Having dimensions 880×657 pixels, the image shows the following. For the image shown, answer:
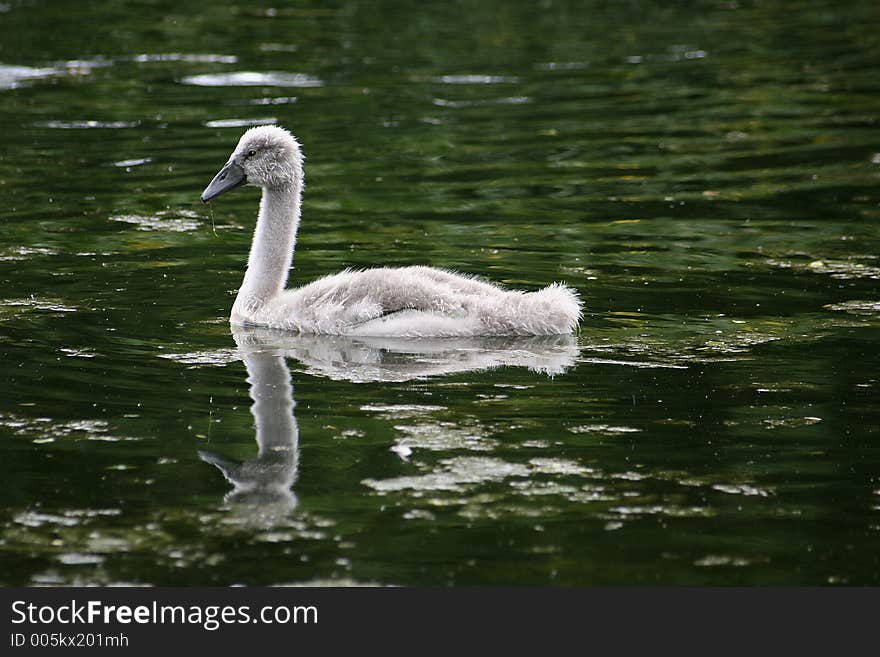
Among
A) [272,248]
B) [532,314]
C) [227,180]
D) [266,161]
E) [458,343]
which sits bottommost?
[458,343]

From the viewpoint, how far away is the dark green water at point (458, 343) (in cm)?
664

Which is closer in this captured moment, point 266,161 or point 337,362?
point 337,362

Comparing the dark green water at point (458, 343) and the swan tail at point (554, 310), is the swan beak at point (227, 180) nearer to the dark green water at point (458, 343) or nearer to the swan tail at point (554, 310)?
the dark green water at point (458, 343)

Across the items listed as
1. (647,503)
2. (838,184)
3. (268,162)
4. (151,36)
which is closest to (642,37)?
(151,36)

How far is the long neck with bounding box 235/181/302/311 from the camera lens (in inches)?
407

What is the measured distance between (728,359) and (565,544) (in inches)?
120

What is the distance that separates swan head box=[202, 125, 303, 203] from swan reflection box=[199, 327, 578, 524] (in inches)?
42.9

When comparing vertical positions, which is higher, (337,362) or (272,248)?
(272,248)

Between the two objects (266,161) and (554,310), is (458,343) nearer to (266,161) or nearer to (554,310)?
(554,310)

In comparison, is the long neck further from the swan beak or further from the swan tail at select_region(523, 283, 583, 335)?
the swan tail at select_region(523, 283, 583, 335)

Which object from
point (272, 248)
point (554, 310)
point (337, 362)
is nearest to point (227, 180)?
point (272, 248)

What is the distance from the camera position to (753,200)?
1460 centimetres

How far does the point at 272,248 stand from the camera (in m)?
10.5

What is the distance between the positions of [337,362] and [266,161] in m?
1.90
